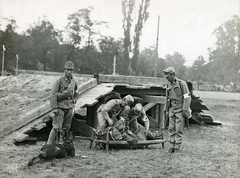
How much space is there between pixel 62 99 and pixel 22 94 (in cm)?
412

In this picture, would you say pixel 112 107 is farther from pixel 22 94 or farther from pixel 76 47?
pixel 76 47

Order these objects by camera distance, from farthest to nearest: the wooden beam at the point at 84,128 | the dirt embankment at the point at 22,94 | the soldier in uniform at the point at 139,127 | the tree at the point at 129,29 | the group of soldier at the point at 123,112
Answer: the tree at the point at 129,29 < the dirt embankment at the point at 22,94 < the wooden beam at the point at 84,128 < the soldier in uniform at the point at 139,127 < the group of soldier at the point at 123,112

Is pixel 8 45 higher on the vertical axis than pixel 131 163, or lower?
higher

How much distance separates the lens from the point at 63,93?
7.05 metres

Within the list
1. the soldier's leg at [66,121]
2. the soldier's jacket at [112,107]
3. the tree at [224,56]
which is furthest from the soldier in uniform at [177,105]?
the tree at [224,56]

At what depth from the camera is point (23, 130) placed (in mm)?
8039

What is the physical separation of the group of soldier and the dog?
0.71 meters

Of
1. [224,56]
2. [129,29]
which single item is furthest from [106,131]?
[224,56]

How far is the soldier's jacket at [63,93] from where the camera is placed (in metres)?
7.02

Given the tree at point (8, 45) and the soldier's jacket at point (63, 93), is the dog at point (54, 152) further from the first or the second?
the tree at point (8, 45)

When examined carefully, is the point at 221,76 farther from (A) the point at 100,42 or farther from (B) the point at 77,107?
(B) the point at 77,107

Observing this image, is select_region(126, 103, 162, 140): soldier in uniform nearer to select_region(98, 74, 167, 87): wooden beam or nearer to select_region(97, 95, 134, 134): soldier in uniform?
select_region(97, 95, 134, 134): soldier in uniform

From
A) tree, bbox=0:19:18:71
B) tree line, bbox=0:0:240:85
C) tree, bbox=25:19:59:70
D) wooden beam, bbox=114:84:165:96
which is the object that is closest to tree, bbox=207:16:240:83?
tree line, bbox=0:0:240:85

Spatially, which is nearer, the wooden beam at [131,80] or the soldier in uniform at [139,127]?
the soldier in uniform at [139,127]
